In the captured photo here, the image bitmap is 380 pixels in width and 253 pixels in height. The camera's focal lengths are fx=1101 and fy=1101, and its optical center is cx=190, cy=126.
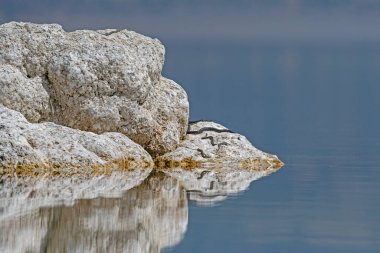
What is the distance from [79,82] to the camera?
82.7 ft

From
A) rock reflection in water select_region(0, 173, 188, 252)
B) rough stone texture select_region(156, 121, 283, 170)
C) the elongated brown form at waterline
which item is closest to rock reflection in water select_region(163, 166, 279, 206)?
the elongated brown form at waterline

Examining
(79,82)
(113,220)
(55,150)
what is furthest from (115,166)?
(113,220)

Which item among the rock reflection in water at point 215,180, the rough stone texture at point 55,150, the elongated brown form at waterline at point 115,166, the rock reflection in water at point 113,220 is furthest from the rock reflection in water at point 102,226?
the rough stone texture at point 55,150

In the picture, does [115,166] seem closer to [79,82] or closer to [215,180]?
[215,180]

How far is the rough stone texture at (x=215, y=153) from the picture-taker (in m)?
25.9

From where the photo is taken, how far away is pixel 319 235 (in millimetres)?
15422

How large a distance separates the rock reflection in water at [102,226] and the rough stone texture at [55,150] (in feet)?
11.5

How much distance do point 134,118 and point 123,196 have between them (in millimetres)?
6532

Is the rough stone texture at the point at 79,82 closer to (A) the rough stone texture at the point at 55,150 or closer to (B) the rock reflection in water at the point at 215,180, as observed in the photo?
(A) the rough stone texture at the point at 55,150

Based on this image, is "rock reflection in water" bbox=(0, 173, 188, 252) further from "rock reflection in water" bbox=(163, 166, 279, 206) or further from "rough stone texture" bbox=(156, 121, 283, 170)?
"rough stone texture" bbox=(156, 121, 283, 170)

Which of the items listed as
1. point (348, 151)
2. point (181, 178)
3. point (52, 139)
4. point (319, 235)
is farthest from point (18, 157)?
point (348, 151)

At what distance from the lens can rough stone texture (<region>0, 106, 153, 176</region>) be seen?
22297 millimetres

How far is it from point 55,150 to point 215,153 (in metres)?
4.86

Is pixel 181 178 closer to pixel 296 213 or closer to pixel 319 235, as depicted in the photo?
pixel 296 213
